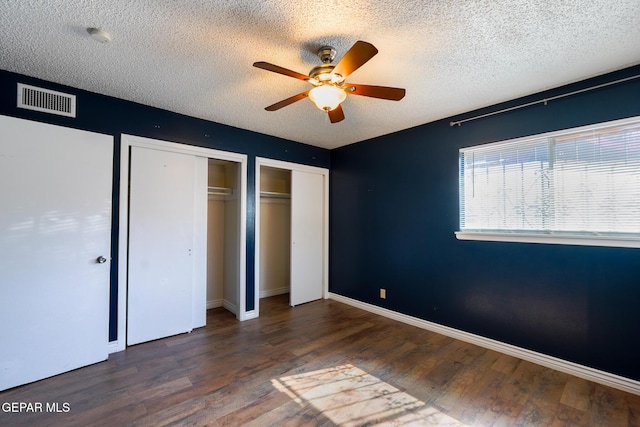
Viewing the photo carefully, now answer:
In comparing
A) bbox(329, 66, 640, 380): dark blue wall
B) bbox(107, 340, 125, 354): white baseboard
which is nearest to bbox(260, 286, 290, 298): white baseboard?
bbox(329, 66, 640, 380): dark blue wall

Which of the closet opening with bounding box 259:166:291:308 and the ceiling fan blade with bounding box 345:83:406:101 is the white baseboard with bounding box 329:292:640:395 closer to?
the closet opening with bounding box 259:166:291:308

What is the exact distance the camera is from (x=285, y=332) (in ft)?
10.6

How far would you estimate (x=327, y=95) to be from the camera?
1942 mm

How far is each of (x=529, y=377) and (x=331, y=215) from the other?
3.17 m

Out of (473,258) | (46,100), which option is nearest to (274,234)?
(473,258)

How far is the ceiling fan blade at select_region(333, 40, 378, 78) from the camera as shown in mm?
1508

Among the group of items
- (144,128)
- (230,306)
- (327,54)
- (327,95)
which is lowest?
(230,306)

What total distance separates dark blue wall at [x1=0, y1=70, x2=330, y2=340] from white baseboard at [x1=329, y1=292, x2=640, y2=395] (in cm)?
213

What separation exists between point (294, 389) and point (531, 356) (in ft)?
7.35

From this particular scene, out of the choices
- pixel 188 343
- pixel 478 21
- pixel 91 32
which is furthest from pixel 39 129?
pixel 478 21

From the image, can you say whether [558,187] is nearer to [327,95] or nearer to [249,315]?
[327,95]

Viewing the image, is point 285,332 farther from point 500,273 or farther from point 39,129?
point 39,129

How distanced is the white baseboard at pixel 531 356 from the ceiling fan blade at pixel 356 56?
2.95m

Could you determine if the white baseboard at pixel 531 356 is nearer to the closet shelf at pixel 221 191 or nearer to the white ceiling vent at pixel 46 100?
the closet shelf at pixel 221 191
